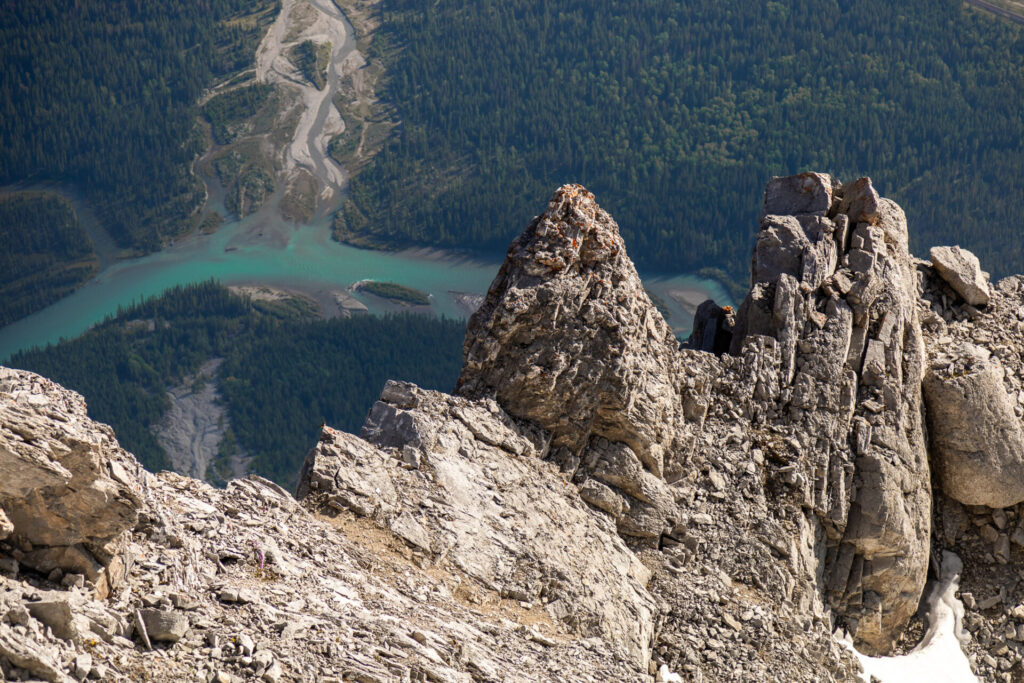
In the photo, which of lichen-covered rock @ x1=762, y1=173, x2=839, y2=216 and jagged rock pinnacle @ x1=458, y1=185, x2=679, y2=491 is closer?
jagged rock pinnacle @ x1=458, y1=185, x2=679, y2=491

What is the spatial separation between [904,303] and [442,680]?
3520cm

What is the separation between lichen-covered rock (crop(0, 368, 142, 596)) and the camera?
→ 25984 mm

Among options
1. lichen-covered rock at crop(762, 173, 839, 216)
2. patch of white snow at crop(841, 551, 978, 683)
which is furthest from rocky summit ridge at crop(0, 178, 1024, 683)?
patch of white snow at crop(841, 551, 978, 683)

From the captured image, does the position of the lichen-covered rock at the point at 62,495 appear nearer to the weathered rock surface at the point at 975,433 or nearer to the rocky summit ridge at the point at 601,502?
the rocky summit ridge at the point at 601,502

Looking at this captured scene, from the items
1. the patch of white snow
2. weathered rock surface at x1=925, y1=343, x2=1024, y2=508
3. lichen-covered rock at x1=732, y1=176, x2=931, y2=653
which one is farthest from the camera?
weathered rock surface at x1=925, y1=343, x2=1024, y2=508

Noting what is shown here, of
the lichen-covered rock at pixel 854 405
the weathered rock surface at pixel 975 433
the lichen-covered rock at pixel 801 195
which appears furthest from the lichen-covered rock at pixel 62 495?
the weathered rock surface at pixel 975 433

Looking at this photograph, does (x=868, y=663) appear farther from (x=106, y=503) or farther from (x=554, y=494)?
(x=106, y=503)

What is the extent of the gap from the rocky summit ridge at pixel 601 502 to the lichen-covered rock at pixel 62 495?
6 centimetres

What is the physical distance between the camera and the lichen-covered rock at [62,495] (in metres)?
26.0

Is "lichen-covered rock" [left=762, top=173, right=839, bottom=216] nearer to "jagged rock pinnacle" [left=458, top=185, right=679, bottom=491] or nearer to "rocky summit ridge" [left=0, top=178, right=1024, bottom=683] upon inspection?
"rocky summit ridge" [left=0, top=178, right=1024, bottom=683]

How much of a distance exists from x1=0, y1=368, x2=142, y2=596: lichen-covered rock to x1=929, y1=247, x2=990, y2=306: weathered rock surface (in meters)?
47.2

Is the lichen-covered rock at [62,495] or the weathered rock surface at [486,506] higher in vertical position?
the lichen-covered rock at [62,495]

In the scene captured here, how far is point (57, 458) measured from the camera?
2631 cm

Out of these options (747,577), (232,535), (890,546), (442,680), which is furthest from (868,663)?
(232,535)
